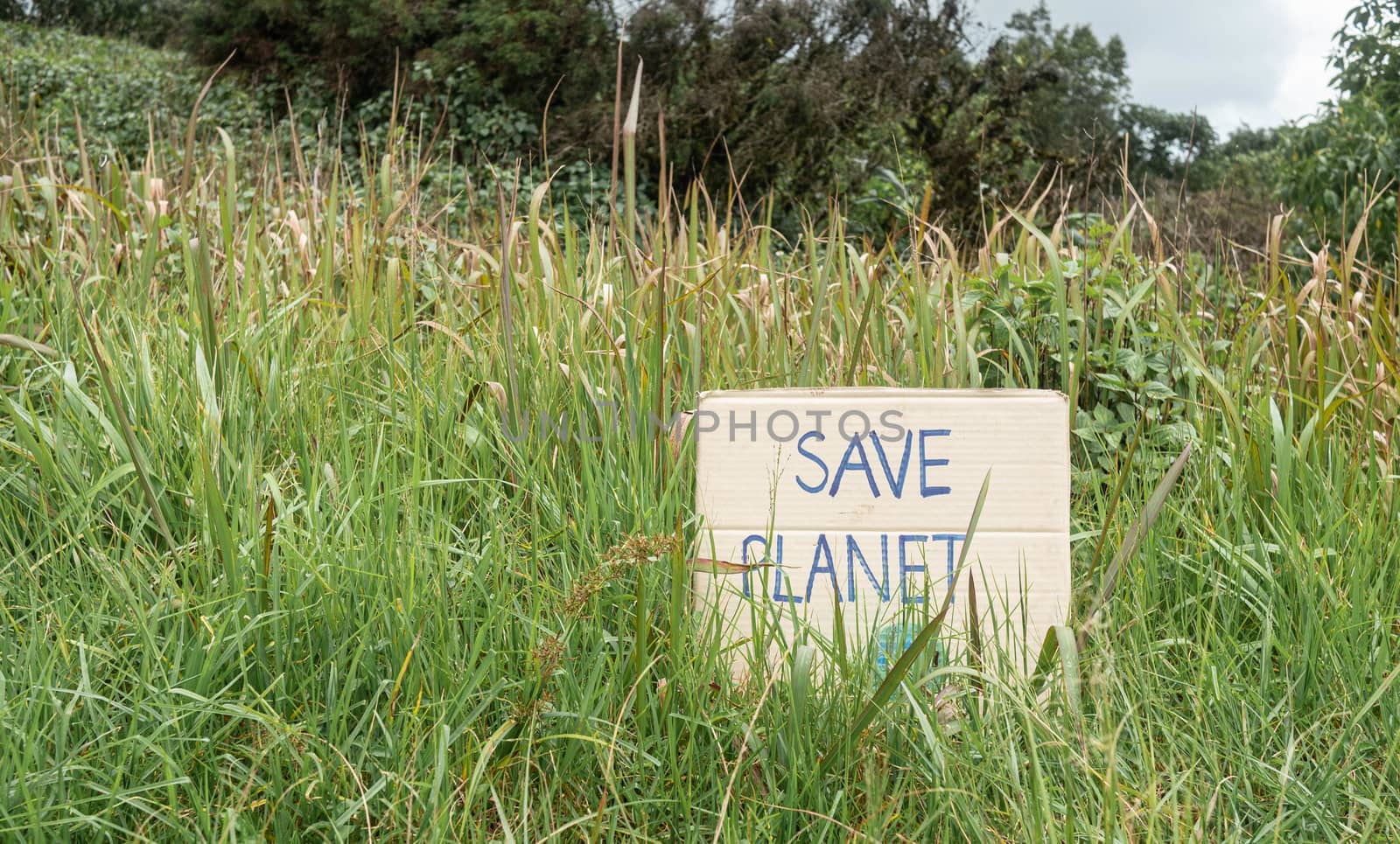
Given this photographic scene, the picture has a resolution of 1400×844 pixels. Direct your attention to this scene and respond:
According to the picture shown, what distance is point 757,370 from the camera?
2066 mm

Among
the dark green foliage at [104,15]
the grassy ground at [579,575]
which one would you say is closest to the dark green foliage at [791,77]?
the grassy ground at [579,575]

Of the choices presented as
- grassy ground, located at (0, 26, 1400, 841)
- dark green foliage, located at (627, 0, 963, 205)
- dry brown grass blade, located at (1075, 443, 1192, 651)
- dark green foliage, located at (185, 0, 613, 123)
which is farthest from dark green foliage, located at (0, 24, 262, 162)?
dry brown grass blade, located at (1075, 443, 1192, 651)

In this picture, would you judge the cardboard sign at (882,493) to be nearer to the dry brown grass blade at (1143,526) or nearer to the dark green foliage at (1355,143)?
the dry brown grass blade at (1143,526)

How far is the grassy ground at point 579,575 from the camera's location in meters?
1.16

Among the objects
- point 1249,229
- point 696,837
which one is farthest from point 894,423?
point 1249,229

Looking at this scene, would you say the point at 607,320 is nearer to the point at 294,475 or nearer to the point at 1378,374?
the point at 294,475

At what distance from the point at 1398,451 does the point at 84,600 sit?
230cm

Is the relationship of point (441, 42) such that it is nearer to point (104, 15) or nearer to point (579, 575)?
point (579, 575)

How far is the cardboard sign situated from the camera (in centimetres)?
150

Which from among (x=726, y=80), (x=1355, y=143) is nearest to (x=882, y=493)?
(x=1355, y=143)

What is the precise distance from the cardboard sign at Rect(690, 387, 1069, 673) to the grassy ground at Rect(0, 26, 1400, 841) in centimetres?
9

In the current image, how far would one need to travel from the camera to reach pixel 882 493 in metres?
1.53

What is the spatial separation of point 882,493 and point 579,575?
475mm

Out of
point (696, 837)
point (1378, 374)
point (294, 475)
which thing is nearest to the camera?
point (696, 837)
